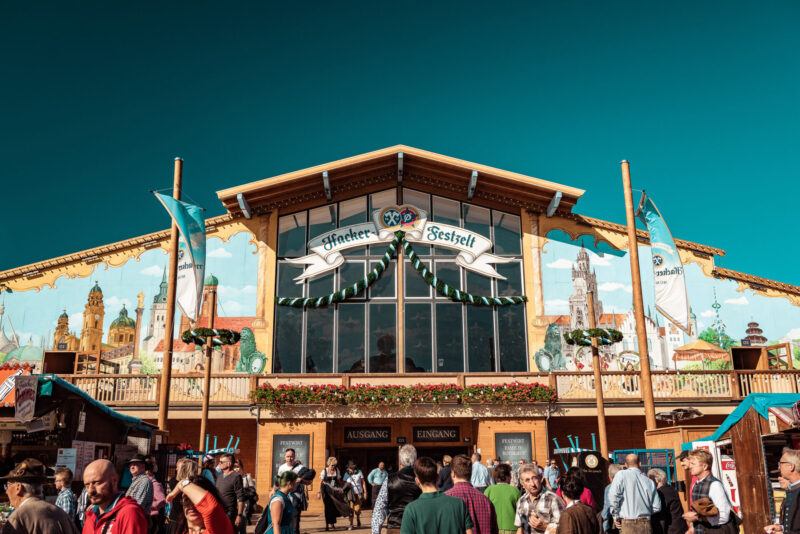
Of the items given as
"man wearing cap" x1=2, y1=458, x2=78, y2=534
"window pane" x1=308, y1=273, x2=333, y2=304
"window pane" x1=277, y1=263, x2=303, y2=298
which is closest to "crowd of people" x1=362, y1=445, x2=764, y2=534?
"man wearing cap" x1=2, y1=458, x2=78, y2=534

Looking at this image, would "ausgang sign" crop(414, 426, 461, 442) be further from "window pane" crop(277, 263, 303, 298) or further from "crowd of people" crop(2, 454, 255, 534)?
"crowd of people" crop(2, 454, 255, 534)

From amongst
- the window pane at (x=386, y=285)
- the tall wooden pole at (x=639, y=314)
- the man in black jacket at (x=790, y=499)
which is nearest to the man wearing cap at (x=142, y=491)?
the man in black jacket at (x=790, y=499)

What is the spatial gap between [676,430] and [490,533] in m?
9.16

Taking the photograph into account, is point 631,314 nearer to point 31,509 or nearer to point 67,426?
point 67,426

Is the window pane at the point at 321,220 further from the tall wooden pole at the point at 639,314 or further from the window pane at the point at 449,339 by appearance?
the tall wooden pole at the point at 639,314

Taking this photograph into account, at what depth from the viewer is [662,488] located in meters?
8.59

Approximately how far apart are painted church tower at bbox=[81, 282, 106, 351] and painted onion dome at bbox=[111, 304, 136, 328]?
0.51 m

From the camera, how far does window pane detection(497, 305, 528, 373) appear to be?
23.7 meters

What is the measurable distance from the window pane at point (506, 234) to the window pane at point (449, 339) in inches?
106

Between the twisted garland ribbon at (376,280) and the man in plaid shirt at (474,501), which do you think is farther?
the twisted garland ribbon at (376,280)

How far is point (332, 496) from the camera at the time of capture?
15.3m

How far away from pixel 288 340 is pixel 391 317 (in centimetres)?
351

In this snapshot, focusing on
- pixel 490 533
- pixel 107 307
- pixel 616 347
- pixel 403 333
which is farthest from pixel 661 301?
pixel 107 307

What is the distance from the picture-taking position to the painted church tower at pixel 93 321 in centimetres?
2419
